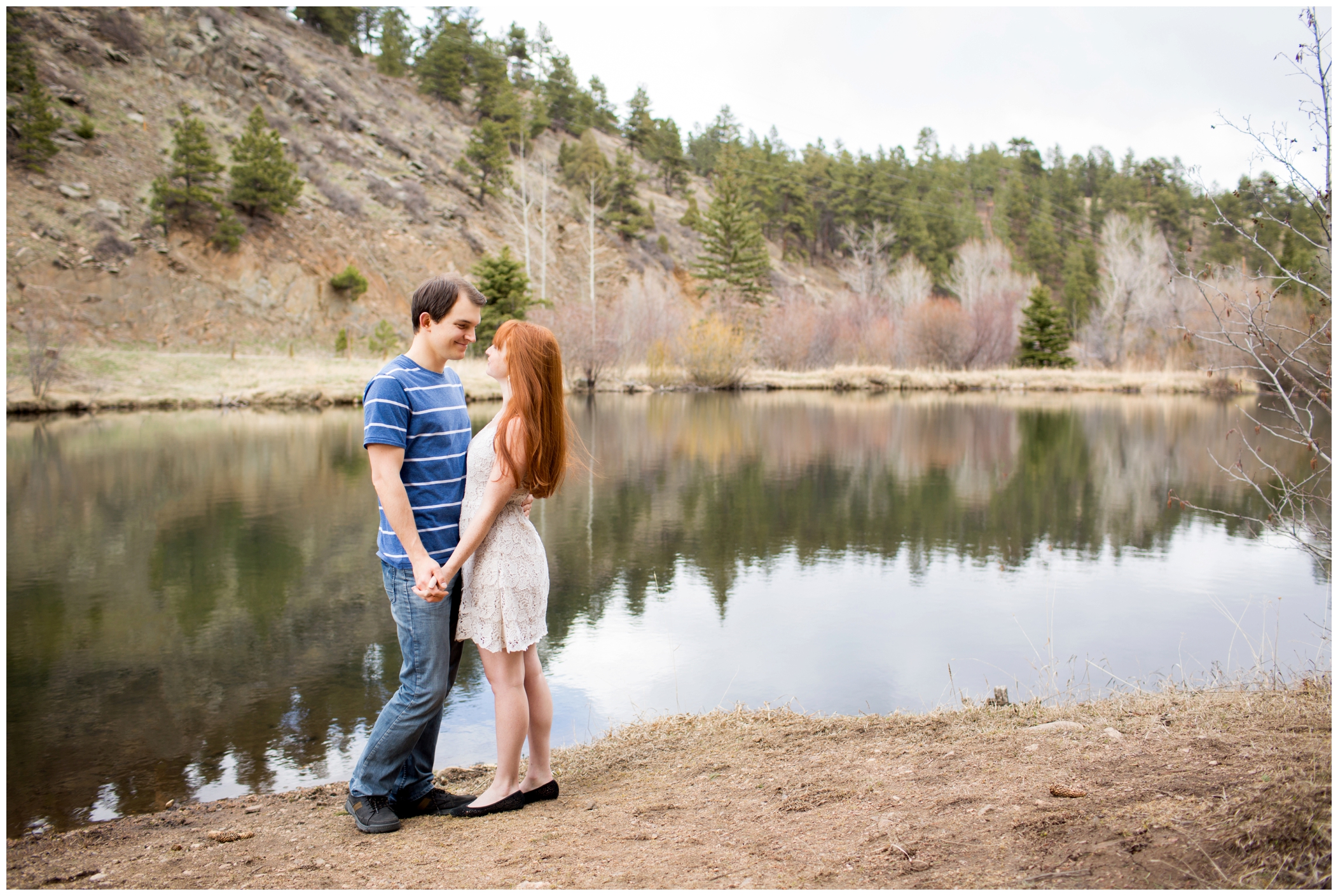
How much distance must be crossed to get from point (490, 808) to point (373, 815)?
44 centimetres

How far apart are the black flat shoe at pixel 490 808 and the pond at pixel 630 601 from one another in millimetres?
1433

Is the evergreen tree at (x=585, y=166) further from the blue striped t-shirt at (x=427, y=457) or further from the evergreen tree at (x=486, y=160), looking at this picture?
the blue striped t-shirt at (x=427, y=457)

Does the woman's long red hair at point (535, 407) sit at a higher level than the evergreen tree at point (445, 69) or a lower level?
lower

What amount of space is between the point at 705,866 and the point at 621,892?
12.1 inches

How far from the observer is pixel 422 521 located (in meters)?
3.47

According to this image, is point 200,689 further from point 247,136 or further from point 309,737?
point 247,136

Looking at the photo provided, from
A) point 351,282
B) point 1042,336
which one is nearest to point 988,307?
point 1042,336

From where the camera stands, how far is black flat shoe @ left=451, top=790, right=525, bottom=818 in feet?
11.7

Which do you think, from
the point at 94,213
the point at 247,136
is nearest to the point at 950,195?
the point at 247,136

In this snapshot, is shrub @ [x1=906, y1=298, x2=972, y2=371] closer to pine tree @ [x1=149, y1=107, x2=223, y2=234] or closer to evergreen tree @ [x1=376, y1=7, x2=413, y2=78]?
pine tree @ [x1=149, y1=107, x2=223, y2=234]

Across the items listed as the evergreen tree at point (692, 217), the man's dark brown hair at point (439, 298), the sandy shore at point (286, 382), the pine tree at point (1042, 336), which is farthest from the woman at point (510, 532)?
the evergreen tree at point (692, 217)

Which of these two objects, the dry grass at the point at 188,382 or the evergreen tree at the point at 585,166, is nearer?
the dry grass at the point at 188,382

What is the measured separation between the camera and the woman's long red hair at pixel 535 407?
3.44m

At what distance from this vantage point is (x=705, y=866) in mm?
2799
